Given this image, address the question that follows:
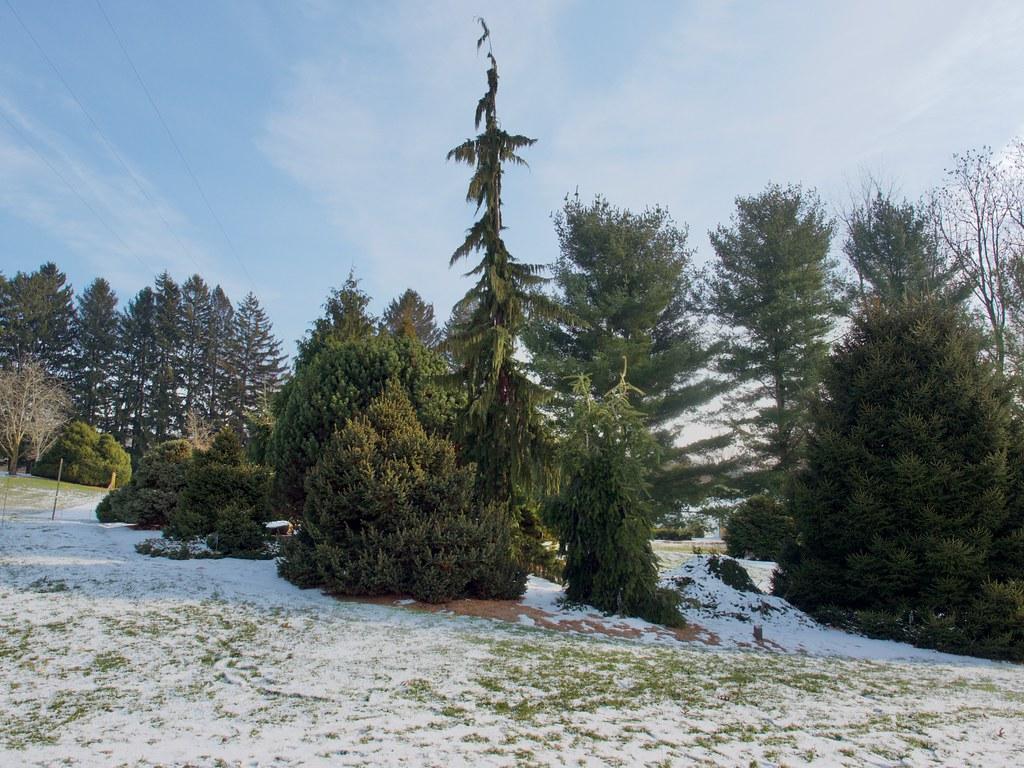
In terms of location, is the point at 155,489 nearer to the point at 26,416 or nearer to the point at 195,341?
the point at 26,416

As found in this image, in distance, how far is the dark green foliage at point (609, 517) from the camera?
26.1 feet

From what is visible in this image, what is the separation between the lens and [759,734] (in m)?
3.64

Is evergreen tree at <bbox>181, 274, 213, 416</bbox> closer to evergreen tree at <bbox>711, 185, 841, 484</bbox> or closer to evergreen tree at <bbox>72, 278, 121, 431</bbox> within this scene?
evergreen tree at <bbox>72, 278, 121, 431</bbox>

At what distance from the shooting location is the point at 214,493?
11500 millimetres

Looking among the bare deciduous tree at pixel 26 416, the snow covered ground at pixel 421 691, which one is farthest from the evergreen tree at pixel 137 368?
the snow covered ground at pixel 421 691

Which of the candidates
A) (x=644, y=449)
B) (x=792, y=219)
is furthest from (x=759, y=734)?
(x=792, y=219)

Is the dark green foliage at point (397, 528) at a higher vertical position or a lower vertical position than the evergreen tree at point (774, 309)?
lower

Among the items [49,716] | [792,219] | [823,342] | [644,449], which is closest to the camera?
[49,716]

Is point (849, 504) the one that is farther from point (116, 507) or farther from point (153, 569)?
point (116, 507)

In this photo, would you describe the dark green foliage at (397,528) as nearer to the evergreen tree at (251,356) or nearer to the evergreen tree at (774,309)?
the evergreen tree at (774,309)

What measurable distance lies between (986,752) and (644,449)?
506 centimetres

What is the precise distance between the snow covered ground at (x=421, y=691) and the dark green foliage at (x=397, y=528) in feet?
1.62

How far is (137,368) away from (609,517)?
183 feet

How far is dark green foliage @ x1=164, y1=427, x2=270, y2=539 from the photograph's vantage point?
11.2 metres
